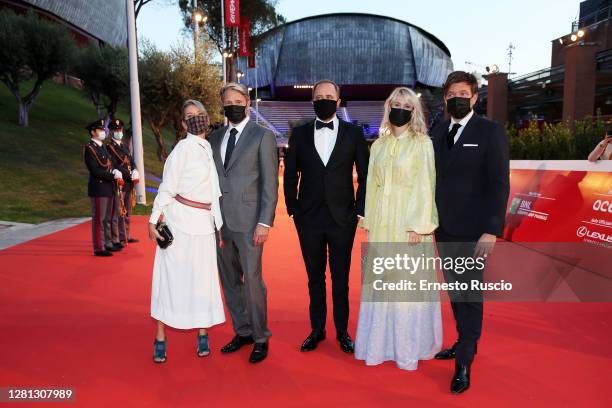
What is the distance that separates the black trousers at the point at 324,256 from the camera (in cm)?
366

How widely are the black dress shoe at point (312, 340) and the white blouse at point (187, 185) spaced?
4.12ft

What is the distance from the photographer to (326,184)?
141 inches

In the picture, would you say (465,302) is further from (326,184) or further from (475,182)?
(326,184)

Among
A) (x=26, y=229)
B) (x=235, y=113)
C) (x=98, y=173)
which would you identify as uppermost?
(x=235, y=113)

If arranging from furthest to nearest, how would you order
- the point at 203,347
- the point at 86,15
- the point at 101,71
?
the point at 86,15
the point at 101,71
the point at 203,347

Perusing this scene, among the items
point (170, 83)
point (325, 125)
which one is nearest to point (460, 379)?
point (325, 125)

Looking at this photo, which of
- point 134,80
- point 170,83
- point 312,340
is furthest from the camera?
point 170,83

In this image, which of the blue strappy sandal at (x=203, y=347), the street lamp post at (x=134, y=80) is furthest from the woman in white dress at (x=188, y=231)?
the street lamp post at (x=134, y=80)

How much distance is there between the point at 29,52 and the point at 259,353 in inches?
991

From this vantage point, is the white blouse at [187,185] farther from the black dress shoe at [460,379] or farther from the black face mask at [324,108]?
the black dress shoe at [460,379]

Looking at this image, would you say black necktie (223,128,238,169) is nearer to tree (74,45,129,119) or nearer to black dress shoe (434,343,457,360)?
black dress shoe (434,343,457,360)

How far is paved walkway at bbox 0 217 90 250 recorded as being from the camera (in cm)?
819

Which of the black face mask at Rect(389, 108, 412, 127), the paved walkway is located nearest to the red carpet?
the black face mask at Rect(389, 108, 412, 127)

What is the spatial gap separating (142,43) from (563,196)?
17.3 meters
